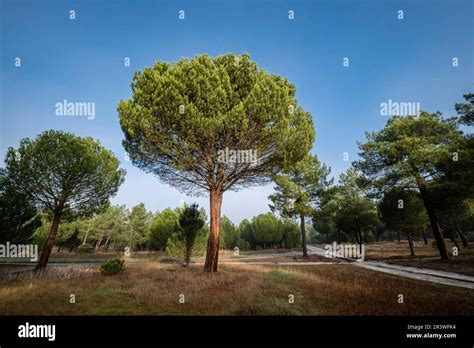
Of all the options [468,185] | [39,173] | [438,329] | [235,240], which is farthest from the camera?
[235,240]

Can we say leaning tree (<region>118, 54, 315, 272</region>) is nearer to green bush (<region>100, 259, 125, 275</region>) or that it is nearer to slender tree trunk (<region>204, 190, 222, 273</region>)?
slender tree trunk (<region>204, 190, 222, 273</region>)

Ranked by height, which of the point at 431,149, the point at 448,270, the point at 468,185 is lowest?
the point at 448,270

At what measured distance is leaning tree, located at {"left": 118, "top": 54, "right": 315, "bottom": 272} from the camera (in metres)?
11.4

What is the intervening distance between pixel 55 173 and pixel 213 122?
15.2 m

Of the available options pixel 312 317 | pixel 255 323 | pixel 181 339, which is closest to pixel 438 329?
pixel 312 317

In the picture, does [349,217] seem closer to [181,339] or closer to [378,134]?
[378,134]

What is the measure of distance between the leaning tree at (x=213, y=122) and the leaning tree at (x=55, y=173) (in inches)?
268

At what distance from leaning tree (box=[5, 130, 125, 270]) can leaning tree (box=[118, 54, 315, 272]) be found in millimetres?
6801

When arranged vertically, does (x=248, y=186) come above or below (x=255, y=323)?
above

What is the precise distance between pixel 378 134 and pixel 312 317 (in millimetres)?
20091

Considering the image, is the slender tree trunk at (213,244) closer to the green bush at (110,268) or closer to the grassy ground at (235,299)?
the grassy ground at (235,299)

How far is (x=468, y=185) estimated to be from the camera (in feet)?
51.9

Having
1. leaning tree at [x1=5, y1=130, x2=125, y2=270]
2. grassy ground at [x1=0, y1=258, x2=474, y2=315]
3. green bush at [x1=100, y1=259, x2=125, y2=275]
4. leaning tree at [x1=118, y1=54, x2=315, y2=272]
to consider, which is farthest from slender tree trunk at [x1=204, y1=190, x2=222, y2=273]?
leaning tree at [x1=5, y1=130, x2=125, y2=270]

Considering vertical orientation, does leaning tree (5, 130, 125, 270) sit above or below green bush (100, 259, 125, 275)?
above
